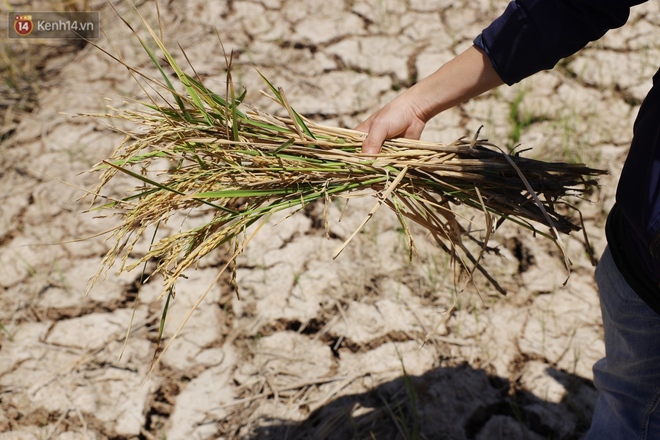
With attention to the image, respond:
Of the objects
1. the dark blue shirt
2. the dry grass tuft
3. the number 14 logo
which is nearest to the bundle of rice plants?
the dry grass tuft

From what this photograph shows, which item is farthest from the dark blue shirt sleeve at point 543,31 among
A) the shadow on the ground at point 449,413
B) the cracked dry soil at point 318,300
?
the shadow on the ground at point 449,413

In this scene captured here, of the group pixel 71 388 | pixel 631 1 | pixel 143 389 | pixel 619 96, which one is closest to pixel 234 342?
pixel 143 389

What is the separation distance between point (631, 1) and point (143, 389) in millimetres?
1534

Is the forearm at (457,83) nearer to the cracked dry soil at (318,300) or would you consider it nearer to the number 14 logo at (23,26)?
the cracked dry soil at (318,300)

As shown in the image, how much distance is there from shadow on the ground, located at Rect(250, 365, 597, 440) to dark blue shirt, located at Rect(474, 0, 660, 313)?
27.2 inches

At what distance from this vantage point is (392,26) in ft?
8.93

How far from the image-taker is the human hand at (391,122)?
1.23 meters

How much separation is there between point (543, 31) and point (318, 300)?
1.12 metres

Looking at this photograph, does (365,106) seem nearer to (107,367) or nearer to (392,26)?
(392,26)

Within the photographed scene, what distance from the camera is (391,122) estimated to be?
125 centimetres

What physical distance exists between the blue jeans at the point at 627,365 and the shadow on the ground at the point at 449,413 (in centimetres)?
39

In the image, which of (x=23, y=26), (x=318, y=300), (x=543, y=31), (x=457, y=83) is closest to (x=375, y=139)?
(x=457, y=83)

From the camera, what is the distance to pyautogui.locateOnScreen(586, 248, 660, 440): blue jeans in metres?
1.07

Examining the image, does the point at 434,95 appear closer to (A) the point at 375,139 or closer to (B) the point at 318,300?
(A) the point at 375,139
